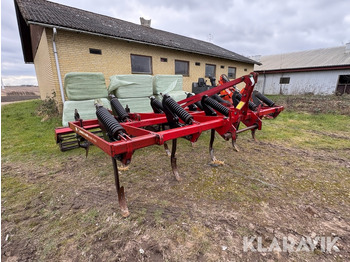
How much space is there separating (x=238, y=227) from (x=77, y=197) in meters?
2.00

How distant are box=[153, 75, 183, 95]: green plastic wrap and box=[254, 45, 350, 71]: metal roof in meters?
17.4

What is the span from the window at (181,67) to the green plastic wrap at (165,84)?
195 inches

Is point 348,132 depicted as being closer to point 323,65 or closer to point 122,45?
point 122,45

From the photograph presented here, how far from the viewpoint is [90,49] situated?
7539mm

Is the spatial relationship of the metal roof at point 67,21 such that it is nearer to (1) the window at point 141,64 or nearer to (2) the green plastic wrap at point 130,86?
(1) the window at point 141,64

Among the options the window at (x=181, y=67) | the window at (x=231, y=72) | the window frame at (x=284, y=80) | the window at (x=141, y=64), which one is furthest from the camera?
the window frame at (x=284, y=80)

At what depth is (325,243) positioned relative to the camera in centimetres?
159

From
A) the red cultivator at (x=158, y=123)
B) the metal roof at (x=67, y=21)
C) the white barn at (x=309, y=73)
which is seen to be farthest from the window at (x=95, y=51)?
the white barn at (x=309, y=73)

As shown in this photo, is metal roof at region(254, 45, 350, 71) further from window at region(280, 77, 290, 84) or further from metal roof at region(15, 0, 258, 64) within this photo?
metal roof at region(15, 0, 258, 64)

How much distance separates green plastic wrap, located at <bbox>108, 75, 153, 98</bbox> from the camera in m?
5.54

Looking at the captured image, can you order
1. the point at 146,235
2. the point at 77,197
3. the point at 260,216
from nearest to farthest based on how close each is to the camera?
1. the point at 146,235
2. the point at 260,216
3. the point at 77,197

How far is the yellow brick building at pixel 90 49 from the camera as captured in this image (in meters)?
6.66

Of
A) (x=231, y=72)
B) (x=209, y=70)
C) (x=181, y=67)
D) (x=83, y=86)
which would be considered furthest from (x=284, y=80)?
(x=83, y=86)

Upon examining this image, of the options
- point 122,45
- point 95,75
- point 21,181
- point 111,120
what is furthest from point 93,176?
point 122,45
